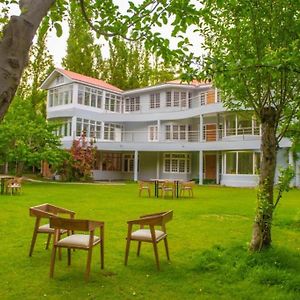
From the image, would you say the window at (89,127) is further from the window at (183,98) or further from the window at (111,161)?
the window at (183,98)

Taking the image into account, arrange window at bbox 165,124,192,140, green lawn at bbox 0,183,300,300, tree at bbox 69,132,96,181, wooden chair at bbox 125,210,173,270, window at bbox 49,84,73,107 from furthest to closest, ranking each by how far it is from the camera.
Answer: window at bbox 49,84,73,107
window at bbox 165,124,192,140
tree at bbox 69,132,96,181
wooden chair at bbox 125,210,173,270
green lawn at bbox 0,183,300,300

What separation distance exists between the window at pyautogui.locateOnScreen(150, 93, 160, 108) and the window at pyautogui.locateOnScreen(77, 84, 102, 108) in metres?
4.90

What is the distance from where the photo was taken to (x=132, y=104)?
40.8 m

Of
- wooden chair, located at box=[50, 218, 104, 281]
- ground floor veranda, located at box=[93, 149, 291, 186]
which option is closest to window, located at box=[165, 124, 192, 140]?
ground floor veranda, located at box=[93, 149, 291, 186]

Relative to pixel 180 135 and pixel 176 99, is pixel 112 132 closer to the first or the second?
pixel 180 135

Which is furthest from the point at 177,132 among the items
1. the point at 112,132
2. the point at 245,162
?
the point at 245,162

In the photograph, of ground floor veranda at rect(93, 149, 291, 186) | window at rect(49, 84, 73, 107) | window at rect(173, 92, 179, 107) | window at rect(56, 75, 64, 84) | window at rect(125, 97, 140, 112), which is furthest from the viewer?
window at rect(125, 97, 140, 112)

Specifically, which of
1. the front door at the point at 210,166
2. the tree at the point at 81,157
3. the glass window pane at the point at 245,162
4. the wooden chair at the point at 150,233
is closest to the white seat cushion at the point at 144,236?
the wooden chair at the point at 150,233

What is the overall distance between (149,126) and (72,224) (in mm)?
32665

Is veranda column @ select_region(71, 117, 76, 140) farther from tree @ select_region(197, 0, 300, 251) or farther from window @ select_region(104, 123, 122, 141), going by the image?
tree @ select_region(197, 0, 300, 251)

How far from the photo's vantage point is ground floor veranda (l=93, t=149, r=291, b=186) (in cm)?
3042

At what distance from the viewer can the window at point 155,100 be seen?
126 ft

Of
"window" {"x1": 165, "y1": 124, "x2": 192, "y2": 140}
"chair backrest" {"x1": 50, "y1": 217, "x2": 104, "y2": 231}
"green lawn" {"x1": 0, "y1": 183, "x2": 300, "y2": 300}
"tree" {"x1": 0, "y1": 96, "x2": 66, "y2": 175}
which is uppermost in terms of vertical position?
"window" {"x1": 165, "y1": 124, "x2": 192, "y2": 140}

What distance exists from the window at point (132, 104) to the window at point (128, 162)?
4.82 metres
